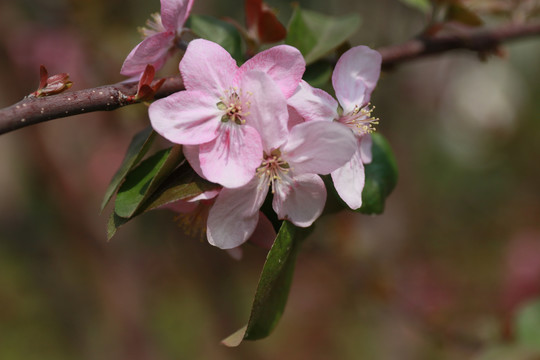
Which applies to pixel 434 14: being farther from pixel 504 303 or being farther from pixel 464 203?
pixel 464 203

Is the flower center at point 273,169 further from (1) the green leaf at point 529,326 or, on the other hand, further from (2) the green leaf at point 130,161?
(1) the green leaf at point 529,326

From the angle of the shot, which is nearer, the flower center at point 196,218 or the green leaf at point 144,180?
the green leaf at point 144,180

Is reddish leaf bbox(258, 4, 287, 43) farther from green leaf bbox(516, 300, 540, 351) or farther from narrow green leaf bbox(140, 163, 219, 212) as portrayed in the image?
green leaf bbox(516, 300, 540, 351)

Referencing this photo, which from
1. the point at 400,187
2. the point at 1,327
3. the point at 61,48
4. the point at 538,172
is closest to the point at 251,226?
the point at 61,48

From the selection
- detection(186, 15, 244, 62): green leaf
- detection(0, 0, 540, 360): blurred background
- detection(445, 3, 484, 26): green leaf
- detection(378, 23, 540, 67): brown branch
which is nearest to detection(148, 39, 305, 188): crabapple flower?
detection(186, 15, 244, 62): green leaf

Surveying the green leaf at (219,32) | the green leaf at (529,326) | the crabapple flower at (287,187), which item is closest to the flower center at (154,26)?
the green leaf at (219,32)

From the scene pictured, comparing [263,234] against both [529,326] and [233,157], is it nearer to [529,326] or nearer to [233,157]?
[233,157]
